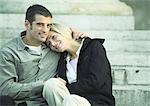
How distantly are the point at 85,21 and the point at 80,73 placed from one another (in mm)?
1432

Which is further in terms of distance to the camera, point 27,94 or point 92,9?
point 92,9

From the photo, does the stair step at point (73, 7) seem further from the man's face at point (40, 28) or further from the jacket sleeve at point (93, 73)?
the jacket sleeve at point (93, 73)

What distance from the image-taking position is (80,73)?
488cm

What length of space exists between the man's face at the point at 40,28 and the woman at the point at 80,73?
6 cm

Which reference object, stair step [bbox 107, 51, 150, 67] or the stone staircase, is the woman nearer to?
the stone staircase

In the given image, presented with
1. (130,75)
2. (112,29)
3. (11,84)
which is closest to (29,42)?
(11,84)

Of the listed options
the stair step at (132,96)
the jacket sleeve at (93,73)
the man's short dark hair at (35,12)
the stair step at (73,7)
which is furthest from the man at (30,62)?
the stair step at (73,7)

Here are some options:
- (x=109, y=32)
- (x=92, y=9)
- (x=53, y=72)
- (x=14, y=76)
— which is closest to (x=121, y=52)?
(x=109, y=32)

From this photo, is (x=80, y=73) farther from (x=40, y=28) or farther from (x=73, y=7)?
(x=73, y=7)

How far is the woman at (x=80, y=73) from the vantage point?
183 inches

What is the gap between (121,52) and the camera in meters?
6.04

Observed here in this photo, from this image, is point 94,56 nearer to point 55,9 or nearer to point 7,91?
point 7,91

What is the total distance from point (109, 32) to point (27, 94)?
160cm

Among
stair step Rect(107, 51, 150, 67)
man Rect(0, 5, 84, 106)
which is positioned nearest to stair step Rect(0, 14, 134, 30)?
stair step Rect(107, 51, 150, 67)
